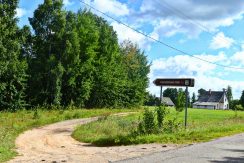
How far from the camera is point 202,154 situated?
43.7 feet

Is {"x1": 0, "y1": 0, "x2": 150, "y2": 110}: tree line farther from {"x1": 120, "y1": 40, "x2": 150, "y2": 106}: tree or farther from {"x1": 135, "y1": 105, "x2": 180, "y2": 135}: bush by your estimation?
{"x1": 135, "y1": 105, "x2": 180, "y2": 135}: bush

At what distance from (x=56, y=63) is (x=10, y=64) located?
28.6 ft

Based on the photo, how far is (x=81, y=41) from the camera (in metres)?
61.3

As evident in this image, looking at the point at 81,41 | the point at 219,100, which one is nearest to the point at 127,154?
the point at 81,41

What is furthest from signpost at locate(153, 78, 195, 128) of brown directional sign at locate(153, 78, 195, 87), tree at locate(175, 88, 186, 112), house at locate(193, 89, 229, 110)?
house at locate(193, 89, 229, 110)

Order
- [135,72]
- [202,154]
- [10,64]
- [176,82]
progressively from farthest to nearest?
1. [135,72]
2. [10,64]
3. [176,82]
4. [202,154]

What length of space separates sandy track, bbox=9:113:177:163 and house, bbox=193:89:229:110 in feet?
457

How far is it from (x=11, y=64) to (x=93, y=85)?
59.3ft

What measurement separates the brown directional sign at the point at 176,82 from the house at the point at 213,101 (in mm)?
152781

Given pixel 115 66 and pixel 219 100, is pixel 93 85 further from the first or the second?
pixel 219 100

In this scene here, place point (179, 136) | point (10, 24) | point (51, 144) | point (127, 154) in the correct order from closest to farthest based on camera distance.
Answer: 1. point (127, 154)
2. point (179, 136)
3. point (51, 144)
4. point (10, 24)

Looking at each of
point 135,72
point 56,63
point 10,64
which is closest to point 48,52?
point 56,63

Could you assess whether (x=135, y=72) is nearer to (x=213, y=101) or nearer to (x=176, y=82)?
(x=176, y=82)

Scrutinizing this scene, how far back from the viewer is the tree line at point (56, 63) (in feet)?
156
